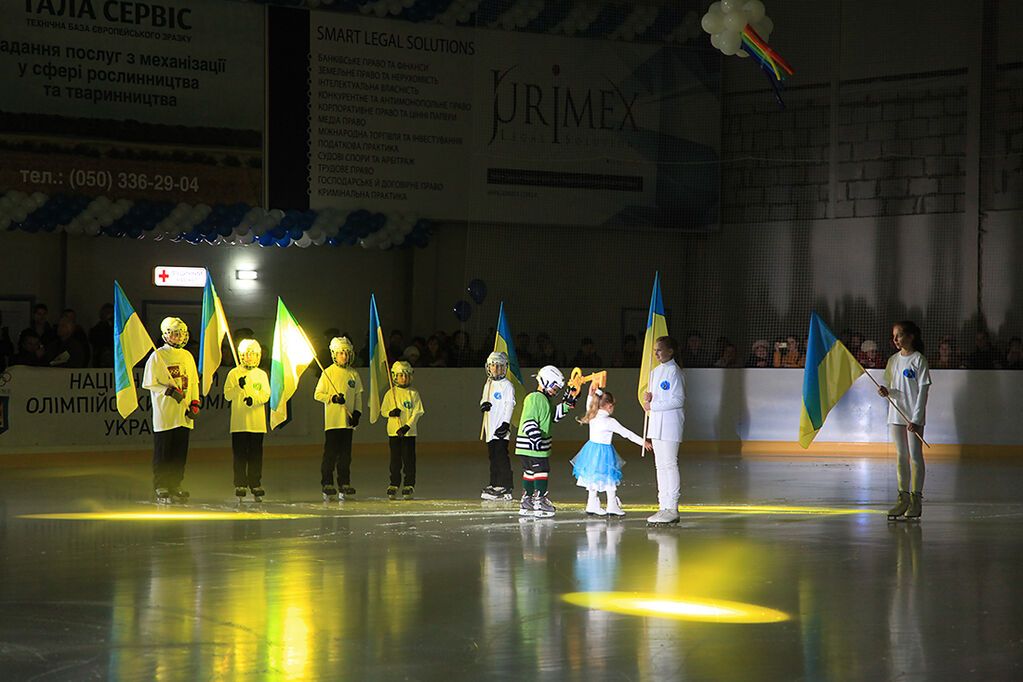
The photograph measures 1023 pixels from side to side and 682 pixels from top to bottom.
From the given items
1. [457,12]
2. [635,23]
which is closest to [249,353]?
[457,12]

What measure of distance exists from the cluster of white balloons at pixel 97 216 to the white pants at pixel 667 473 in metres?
12.1

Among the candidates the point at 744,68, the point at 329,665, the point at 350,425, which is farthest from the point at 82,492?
the point at 744,68

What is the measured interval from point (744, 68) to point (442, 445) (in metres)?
9.38

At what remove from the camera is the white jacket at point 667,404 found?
12.2m

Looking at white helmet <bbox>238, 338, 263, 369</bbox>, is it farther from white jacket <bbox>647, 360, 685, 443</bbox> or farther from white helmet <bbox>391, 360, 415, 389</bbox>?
white jacket <bbox>647, 360, 685, 443</bbox>

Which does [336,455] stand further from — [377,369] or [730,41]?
[730,41]

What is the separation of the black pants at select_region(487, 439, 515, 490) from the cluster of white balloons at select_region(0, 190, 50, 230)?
9.58 meters

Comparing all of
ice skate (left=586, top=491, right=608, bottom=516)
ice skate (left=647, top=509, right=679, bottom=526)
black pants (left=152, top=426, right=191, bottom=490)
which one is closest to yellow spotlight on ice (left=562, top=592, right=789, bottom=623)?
ice skate (left=647, top=509, right=679, bottom=526)

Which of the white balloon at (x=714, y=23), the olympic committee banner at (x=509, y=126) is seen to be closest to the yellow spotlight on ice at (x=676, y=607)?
the white balloon at (x=714, y=23)

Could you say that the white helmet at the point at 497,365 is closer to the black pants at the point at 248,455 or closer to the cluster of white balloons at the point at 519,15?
the black pants at the point at 248,455

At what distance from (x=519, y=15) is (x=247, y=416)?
12272mm

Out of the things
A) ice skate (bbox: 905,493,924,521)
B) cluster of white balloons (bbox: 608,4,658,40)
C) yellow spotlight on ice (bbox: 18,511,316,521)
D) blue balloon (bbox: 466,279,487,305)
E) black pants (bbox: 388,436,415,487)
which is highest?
cluster of white balloons (bbox: 608,4,658,40)

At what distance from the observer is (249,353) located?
14430 mm

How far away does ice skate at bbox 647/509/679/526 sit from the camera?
12227 millimetres
